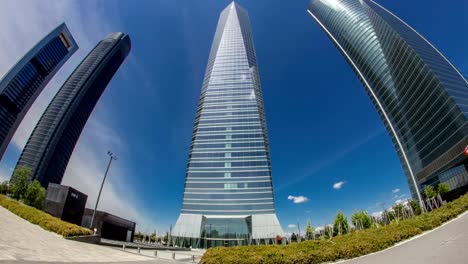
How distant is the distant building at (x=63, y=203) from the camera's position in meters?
32.3

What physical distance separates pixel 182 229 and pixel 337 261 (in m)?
65.3

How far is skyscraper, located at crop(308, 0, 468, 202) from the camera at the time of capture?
204 feet

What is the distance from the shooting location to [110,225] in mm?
47750

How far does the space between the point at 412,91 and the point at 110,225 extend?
11223 centimetres

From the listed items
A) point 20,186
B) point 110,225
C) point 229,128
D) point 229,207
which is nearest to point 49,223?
point 110,225

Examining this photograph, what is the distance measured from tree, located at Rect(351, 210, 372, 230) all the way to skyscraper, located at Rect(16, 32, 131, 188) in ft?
533

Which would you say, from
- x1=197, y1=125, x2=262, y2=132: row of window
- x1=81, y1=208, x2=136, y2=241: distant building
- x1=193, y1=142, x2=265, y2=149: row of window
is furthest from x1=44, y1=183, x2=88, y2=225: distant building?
x1=197, y1=125, x2=262, y2=132: row of window

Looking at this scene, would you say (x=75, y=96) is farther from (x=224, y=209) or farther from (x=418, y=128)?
(x=418, y=128)

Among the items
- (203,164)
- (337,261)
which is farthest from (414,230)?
(203,164)

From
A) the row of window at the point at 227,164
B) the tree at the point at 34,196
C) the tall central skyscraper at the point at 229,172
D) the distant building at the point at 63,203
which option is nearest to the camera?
the distant building at the point at 63,203

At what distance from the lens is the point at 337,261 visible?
11984 mm

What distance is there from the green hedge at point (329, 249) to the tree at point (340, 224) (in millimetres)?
48981

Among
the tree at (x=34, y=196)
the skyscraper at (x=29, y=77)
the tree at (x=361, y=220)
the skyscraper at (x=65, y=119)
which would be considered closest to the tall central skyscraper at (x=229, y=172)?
the tree at (x=361, y=220)

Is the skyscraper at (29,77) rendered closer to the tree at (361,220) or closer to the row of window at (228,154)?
the row of window at (228,154)
